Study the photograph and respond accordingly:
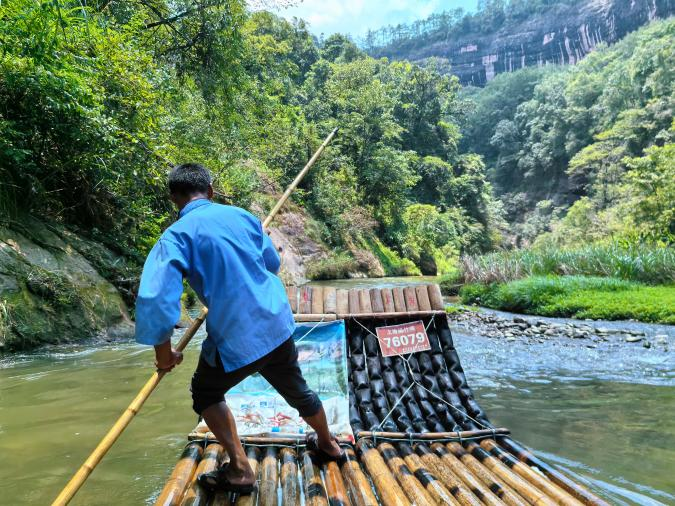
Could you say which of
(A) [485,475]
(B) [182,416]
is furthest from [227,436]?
(B) [182,416]

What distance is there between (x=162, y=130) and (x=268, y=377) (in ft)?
22.4

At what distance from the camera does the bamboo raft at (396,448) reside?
2.07m

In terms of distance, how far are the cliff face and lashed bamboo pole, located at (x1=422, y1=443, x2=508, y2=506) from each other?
81639 millimetres

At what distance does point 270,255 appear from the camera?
2.34m

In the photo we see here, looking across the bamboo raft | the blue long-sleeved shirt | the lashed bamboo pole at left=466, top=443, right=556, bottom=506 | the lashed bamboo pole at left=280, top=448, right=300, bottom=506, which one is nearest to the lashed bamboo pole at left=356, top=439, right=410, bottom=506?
the bamboo raft

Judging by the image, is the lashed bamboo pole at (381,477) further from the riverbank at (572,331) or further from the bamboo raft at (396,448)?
the riverbank at (572,331)

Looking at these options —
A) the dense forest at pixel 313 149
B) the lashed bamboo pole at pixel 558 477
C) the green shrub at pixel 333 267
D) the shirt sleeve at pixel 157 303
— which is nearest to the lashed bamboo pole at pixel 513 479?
the lashed bamboo pole at pixel 558 477

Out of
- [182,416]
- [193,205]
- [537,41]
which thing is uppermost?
[537,41]

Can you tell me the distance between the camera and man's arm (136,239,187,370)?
1.79 m

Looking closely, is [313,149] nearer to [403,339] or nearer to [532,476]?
[403,339]

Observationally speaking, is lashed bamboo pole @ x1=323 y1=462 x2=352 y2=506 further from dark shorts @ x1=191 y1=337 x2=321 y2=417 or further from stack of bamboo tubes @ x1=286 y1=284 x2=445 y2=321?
stack of bamboo tubes @ x1=286 y1=284 x2=445 y2=321

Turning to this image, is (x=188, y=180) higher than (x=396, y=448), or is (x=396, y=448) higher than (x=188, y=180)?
(x=188, y=180)

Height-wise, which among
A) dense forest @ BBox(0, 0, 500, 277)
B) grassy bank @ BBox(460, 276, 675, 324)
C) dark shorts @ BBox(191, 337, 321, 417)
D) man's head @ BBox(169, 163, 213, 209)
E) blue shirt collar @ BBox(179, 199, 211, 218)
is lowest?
grassy bank @ BBox(460, 276, 675, 324)

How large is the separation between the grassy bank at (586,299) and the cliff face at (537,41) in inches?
2850
